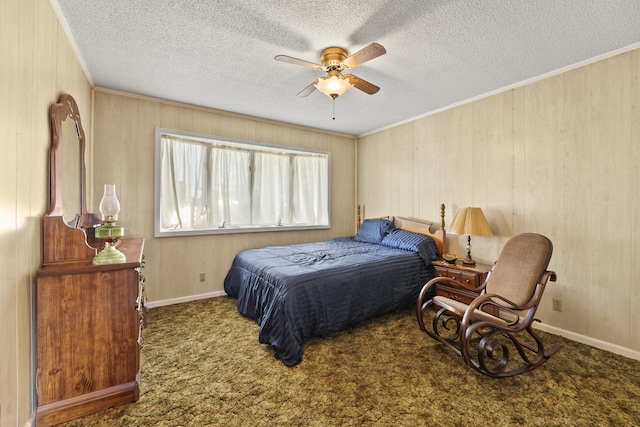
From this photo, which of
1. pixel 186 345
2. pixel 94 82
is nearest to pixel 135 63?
pixel 94 82

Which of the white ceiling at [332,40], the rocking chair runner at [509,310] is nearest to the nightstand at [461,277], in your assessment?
the rocking chair runner at [509,310]

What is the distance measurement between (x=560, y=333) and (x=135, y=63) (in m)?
4.74

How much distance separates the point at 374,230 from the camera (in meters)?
4.34

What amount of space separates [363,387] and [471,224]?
204 centimetres

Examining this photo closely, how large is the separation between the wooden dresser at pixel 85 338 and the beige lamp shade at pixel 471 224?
9.91 ft

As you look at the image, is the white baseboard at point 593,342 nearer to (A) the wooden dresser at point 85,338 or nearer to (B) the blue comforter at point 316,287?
(B) the blue comforter at point 316,287

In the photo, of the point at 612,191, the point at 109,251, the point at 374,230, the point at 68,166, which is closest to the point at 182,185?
the point at 68,166

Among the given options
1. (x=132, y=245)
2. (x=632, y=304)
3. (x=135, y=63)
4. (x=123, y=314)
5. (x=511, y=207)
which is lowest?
(x=632, y=304)

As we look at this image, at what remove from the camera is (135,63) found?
265 cm

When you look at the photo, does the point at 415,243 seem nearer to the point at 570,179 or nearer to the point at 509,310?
the point at 509,310

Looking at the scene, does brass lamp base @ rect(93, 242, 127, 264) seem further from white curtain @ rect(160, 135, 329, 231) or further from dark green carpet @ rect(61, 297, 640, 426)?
white curtain @ rect(160, 135, 329, 231)

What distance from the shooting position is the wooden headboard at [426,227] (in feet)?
12.3

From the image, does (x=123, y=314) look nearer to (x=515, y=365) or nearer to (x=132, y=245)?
(x=132, y=245)

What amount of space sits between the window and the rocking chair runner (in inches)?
105
